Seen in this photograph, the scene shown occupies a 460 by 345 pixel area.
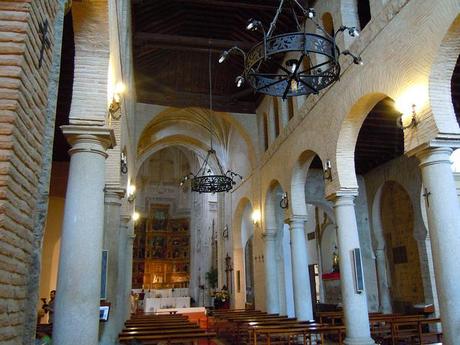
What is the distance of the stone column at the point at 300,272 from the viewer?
12109 millimetres

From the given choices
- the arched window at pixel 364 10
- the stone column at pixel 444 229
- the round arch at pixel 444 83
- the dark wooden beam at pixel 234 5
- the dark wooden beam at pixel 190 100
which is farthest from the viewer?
the dark wooden beam at pixel 190 100

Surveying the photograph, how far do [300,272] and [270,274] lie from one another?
3.16 meters

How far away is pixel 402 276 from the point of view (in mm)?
14461

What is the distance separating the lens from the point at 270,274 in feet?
49.9

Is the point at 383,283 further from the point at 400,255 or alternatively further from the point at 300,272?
the point at 300,272

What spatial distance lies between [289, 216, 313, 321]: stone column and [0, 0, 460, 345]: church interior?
0.15 ft

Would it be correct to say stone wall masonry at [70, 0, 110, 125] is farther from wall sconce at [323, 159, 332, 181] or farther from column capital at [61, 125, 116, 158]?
wall sconce at [323, 159, 332, 181]

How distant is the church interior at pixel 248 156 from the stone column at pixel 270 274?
51 millimetres

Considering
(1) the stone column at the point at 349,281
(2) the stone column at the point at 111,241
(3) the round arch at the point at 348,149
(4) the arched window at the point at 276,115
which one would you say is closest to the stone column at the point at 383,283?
(4) the arched window at the point at 276,115

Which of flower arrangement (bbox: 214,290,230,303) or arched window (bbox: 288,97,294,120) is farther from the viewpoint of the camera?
flower arrangement (bbox: 214,290,230,303)

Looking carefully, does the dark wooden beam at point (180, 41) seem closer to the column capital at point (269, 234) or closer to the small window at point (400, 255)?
the column capital at point (269, 234)

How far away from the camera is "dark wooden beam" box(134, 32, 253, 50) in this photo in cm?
1262

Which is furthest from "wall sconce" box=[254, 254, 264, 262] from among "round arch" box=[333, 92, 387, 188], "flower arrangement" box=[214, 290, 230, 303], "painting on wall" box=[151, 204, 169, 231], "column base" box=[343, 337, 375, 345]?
"painting on wall" box=[151, 204, 169, 231]

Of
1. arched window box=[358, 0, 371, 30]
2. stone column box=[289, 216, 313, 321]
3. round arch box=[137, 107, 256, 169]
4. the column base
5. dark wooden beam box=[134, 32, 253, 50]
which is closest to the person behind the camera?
the column base
